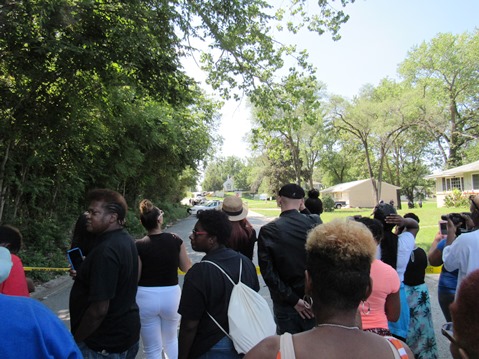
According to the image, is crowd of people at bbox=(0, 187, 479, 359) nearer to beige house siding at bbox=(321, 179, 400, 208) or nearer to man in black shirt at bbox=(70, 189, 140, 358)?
man in black shirt at bbox=(70, 189, 140, 358)

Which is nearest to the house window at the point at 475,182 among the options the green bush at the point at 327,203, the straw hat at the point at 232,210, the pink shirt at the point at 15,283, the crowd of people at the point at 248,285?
the green bush at the point at 327,203

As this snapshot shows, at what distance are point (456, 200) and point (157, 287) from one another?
116 ft

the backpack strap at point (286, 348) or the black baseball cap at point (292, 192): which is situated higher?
the black baseball cap at point (292, 192)

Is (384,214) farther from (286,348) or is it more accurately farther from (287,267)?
(286,348)

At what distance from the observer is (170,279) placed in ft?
11.9

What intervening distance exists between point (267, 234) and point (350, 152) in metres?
58.3

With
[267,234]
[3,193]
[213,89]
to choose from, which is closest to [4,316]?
[267,234]

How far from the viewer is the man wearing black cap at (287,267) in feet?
10.5

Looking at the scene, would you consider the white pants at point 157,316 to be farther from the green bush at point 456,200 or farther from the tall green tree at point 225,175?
the tall green tree at point 225,175

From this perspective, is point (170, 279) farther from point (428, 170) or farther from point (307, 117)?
point (428, 170)

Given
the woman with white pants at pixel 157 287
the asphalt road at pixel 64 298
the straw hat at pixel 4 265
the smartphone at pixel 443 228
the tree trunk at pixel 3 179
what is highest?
the tree trunk at pixel 3 179

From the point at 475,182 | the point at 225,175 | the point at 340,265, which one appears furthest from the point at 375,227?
the point at 225,175

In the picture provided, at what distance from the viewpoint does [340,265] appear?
1.57 metres

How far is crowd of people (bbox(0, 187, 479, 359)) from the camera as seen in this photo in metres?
1.30
